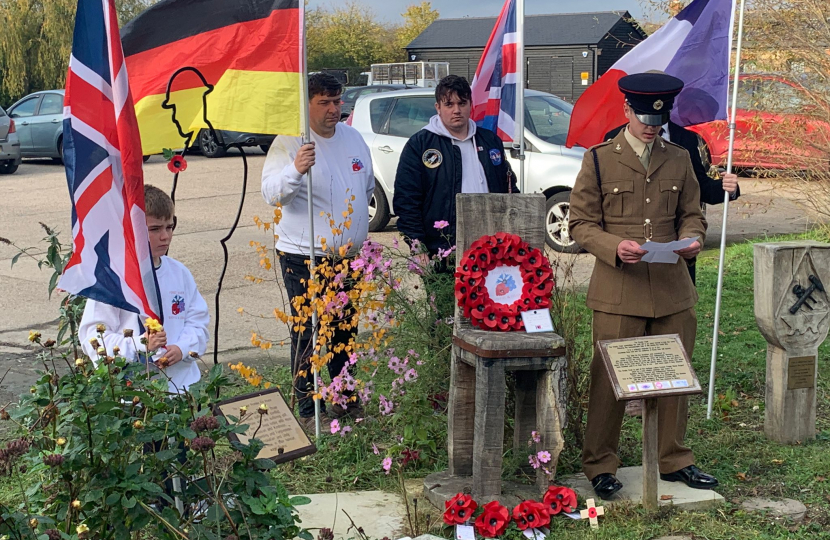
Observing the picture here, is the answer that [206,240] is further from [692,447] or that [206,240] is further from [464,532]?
[464,532]

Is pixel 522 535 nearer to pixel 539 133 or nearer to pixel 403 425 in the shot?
pixel 403 425

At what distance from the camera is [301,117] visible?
4820 mm

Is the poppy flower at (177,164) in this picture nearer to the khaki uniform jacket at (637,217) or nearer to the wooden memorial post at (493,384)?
the wooden memorial post at (493,384)

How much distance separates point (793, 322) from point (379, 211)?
24.2ft

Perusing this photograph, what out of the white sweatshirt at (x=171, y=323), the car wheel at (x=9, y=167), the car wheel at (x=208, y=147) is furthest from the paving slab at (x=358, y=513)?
the car wheel at (x=208, y=147)

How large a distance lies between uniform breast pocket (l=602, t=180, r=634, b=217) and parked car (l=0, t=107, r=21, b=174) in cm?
1786

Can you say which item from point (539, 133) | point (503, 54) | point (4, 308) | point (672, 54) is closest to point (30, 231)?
point (4, 308)

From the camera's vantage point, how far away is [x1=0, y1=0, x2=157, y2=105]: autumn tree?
3177 centimetres

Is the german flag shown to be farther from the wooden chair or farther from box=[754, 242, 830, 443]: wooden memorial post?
box=[754, 242, 830, 443]: wooden memorial post

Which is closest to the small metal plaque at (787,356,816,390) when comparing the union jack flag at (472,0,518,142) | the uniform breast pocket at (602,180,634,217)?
the uniform breast pocket at (602,180,634,217)

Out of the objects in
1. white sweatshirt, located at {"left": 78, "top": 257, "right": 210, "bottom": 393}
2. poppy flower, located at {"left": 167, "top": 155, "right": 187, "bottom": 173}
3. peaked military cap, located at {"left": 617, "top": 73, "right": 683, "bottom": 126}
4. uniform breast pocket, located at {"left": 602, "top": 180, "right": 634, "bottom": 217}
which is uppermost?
peaked military cap, located at {"left": 617, "top": 73, "right": 683, "bottom": 126}

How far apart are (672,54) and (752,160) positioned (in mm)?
5682

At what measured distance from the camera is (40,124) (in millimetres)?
21281

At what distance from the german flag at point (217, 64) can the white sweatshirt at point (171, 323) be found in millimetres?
684
